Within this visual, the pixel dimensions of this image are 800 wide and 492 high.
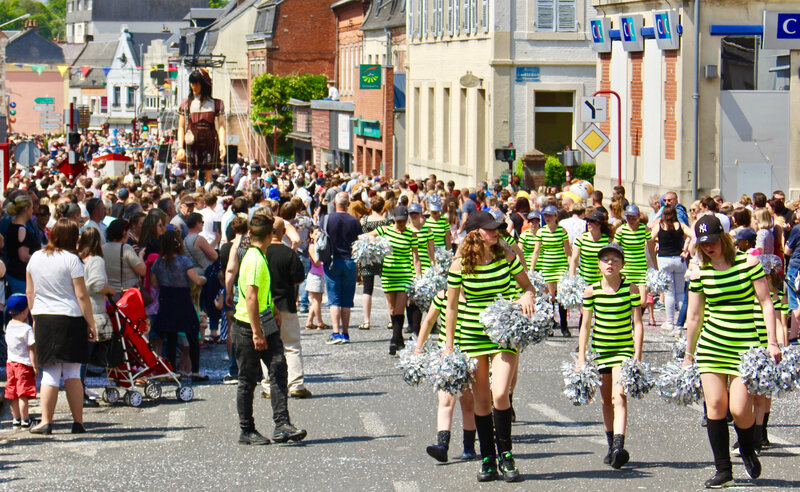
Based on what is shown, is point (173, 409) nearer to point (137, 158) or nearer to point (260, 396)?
point (260, 396)

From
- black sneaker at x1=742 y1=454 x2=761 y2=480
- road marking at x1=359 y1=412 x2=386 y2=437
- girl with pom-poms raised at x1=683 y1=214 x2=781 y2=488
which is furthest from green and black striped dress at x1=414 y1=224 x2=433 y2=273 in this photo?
black sneaker at x1=742 y1=454 x2=761 y2=480

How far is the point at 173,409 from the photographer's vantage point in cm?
1159

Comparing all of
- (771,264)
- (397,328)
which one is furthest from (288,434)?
(397,328)

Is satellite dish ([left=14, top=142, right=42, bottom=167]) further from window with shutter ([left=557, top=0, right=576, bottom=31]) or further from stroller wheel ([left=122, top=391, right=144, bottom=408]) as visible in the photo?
stroller wheel ([left=122, top=391, right=144, bottom=408])

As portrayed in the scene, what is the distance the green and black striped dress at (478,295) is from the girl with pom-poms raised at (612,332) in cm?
77

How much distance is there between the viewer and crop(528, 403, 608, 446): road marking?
32.9 feet

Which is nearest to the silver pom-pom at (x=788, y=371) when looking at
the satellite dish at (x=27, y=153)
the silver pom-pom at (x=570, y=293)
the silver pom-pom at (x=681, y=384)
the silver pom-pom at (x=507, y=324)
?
the silver pom-pom at (x=681, y=384)

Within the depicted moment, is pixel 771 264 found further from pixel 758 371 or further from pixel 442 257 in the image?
pixel 442 257

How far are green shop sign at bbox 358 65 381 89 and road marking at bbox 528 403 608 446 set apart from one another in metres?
39.2

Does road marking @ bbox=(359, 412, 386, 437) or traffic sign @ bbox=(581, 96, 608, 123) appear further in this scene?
traffic sign @ bbox=(581, 96, 608, 123)

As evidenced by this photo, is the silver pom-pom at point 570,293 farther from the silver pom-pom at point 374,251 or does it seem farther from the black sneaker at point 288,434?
the black sneaker at point 288,434

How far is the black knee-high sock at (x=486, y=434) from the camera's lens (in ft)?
27.7

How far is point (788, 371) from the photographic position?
8234 millimetres

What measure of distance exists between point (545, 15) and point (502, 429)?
100ft
